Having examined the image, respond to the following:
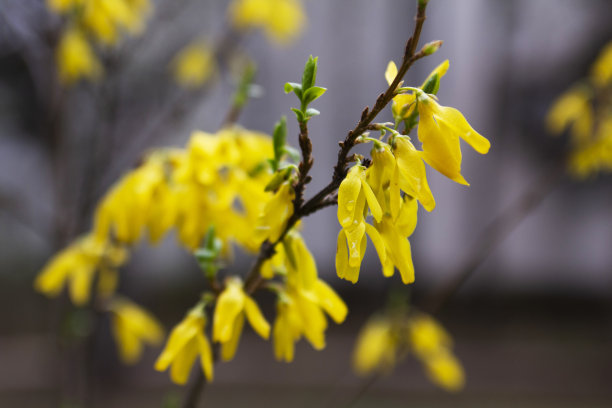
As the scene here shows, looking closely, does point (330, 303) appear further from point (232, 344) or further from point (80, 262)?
point (80, 262)

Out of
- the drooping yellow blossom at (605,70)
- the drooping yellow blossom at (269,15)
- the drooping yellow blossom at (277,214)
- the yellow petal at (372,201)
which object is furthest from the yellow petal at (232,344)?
the drooping yellow blossom at (269,15)

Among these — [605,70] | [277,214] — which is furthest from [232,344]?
[605,70]

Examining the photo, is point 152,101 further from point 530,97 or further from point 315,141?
point 530,97

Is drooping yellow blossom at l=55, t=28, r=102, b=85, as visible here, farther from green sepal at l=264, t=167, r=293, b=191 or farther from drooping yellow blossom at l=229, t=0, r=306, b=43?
green sepal at l=264, t=167, r=293, b=191

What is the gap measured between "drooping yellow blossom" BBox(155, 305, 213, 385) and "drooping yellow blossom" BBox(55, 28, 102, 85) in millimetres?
877

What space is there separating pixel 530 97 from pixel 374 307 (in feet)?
5.43

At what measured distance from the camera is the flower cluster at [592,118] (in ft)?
3.18

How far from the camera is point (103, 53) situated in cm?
136

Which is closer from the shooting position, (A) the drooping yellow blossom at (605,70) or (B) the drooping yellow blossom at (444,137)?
(B) the drooping yellow blossom at (444,137)

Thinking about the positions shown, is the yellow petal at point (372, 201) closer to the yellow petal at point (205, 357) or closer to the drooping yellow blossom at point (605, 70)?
the yellow petal at point (205, 357)

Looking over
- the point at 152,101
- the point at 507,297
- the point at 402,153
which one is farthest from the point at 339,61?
the point at 402,153

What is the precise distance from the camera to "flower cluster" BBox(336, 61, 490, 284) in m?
0.39

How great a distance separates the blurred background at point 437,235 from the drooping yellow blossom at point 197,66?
0.68 m

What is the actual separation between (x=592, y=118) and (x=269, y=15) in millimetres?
935
